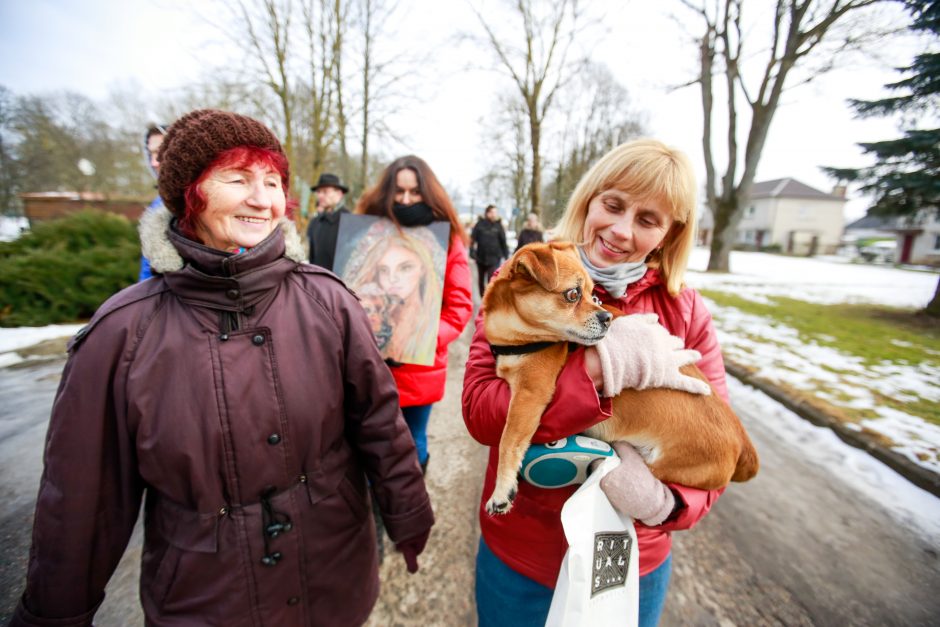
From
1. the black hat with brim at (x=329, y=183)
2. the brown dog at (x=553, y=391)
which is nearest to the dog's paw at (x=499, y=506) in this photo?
the brown dog at (x=553, y=391)

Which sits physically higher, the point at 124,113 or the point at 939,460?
the point at 124,113

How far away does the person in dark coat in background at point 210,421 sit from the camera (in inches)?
49.3

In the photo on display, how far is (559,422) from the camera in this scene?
146 centimetres

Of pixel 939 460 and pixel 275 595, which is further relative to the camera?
pixel 939 460

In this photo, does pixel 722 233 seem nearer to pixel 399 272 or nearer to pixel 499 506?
pixel 399 272

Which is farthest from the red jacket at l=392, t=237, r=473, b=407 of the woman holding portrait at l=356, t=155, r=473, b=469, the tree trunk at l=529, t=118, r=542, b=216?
the tree trunk at l=529, t=118, r=542, b=216

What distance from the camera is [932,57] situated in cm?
919

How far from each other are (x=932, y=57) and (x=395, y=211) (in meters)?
14.2

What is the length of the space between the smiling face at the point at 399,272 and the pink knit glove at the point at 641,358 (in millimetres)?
1643

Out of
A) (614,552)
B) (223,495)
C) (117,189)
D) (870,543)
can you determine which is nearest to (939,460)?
(870,543)

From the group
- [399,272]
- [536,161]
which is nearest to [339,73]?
[536,161]

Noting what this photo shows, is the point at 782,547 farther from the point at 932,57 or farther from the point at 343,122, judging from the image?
the point at 343,122

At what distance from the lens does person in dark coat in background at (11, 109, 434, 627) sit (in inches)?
49.3

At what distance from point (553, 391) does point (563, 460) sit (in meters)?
0.28
